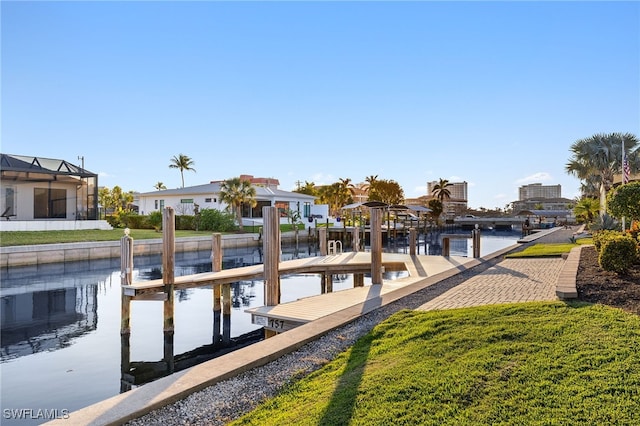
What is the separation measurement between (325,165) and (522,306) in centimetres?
5364

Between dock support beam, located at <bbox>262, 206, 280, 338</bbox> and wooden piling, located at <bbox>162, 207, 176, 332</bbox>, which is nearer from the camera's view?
dock support beam, located at <bbox>262, 206, 280, 338</bbox>

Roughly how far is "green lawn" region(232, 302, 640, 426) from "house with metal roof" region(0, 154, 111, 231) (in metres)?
27.2

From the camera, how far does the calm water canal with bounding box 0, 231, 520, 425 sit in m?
7.07

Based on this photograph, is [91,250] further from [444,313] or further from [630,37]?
[630,37]

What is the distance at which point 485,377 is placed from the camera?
152 inches

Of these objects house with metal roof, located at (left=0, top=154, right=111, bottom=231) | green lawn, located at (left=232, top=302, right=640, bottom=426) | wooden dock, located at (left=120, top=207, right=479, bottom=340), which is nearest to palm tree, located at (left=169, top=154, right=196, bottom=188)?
house with metal roof, located at (left=0, top=154, right=111, bottom=231)

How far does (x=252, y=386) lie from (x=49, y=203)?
31.4 metres

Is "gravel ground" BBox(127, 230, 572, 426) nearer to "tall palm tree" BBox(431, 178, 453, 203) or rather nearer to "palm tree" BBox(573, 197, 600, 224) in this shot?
"palm tree" BBox(573, 197, 600, 224)

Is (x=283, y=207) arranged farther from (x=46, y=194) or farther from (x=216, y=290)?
(x=216, y=290)

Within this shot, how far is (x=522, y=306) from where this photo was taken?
6.18 meters

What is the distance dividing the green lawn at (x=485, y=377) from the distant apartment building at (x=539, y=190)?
160978mm

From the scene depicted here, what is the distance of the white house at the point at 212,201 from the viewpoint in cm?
4309

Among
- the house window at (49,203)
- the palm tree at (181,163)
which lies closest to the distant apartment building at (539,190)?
the palm tree at (181,163)

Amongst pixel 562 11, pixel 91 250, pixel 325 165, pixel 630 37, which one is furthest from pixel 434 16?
pixel 325 165
